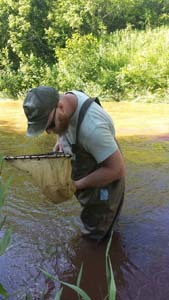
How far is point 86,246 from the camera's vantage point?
3561 mm

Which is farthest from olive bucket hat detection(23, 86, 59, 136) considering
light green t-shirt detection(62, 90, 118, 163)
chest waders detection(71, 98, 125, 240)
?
chest waders detection(71, 98, 125, 240)

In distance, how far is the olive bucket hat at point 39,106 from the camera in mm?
2785

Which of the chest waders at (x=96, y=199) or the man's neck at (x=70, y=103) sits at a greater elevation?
the man's neck at (x=70, y=103)

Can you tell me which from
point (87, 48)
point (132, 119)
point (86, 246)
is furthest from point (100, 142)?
point (87, 48)

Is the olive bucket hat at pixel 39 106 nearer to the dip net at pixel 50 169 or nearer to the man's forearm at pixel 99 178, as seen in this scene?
the dip net at pixel 50 169

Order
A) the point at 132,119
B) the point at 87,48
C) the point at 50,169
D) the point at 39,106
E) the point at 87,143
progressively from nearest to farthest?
the point at 39,106 < the point at 87,143 < the point at 50,169 < the point at 132,119 < the point at 87,48

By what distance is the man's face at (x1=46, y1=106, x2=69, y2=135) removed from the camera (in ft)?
9.35

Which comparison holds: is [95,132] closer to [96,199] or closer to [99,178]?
[99,178]

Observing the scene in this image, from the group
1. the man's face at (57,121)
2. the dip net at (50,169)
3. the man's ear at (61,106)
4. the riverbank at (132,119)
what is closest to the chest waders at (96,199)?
the dip net at (50,169)

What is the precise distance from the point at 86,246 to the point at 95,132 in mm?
1109

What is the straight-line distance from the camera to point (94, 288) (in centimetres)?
299

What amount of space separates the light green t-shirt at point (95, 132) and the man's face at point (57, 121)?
0.23 feet

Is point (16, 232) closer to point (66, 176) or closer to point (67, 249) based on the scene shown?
point (67, 249)

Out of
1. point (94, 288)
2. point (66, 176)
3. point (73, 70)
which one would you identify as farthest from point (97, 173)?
point (73, 70)
